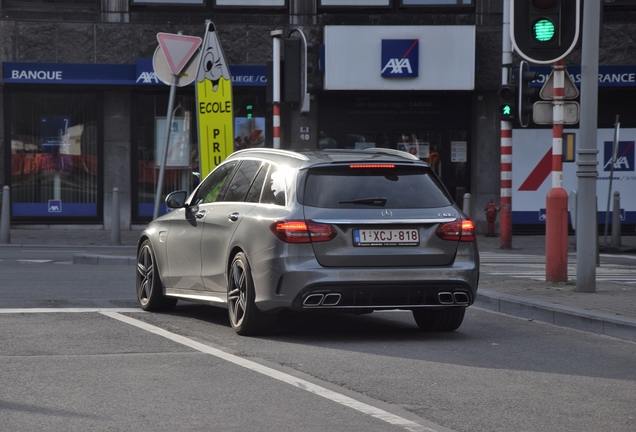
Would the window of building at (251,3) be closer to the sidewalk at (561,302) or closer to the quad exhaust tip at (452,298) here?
the sidewalk at (561,302)

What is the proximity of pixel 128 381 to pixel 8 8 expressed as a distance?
19.0 meters

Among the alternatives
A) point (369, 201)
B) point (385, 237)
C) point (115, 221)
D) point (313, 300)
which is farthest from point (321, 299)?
point (115, 221)

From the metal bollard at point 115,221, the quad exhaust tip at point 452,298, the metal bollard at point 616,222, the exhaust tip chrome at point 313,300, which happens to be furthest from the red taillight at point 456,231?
the metal bollard at point 616,222

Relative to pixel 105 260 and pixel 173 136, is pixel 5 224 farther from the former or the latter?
pixel 173 136

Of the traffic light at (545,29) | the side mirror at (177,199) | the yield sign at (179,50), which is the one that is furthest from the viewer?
the yield sign at (179,50)

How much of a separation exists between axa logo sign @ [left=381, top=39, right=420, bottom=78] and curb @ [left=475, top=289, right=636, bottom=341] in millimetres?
13165

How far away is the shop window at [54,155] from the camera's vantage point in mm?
24578

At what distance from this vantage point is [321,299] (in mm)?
8438

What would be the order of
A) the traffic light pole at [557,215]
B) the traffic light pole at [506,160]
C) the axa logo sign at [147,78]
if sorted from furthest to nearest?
1. the axa logo sign at [147,78]
2. the traffic light pole at [506,160]
3. the traffic light pole at [557,215]

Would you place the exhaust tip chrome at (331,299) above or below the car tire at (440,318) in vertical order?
above

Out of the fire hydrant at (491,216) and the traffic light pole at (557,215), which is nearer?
the traffic light pole at (557,215)

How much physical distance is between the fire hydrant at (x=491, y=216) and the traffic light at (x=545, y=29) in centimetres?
1216

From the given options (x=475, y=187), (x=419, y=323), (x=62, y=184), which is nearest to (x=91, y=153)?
(x=62, y=184)

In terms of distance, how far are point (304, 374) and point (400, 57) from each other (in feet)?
59.1
